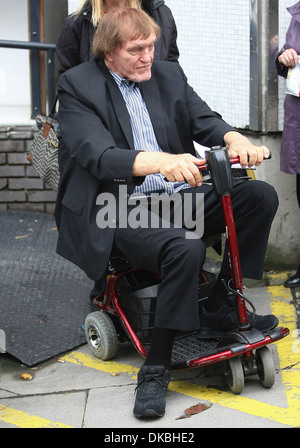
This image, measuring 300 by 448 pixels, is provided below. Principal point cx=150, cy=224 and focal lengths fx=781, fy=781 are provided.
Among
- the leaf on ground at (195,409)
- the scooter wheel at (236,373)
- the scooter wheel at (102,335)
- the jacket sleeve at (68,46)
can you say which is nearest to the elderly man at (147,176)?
the leaf on ground at (195,409)

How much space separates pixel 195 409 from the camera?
145 inches

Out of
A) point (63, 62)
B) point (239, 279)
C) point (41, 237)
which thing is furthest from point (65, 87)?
point (41, 237)

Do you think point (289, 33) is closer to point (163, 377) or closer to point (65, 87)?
point (65, 87)

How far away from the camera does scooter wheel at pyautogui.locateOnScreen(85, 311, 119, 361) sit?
429 cm

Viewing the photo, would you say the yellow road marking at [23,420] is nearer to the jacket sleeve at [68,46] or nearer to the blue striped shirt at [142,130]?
the blue striped shirt at [142,130]

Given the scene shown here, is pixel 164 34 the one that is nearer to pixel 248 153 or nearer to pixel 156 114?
pixel 156 114

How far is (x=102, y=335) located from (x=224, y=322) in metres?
0.69

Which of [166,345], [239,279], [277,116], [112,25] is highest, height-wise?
[112,25]

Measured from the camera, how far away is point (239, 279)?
12.4 ft

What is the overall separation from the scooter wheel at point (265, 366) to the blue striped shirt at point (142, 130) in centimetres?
97

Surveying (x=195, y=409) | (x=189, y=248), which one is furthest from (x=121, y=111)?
(x=195, y=409)

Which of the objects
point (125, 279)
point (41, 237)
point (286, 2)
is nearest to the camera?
point (125, 279)

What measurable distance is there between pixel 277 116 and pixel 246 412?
2.42 meters

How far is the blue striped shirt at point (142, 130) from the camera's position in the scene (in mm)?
4082
